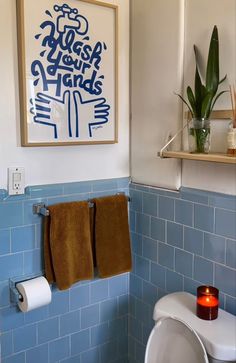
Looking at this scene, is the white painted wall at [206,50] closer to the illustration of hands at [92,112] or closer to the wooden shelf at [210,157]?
the wooden shelf at [210,157]

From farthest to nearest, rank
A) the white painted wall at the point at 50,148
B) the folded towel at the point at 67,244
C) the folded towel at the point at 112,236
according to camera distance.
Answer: the folded towel at the point at 112,236 → the folded towel at the point at 67,244 → the white painted wall at the point at 50,148

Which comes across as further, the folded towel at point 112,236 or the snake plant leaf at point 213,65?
the folded towel at point 112,236

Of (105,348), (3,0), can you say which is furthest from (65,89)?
(105,348)

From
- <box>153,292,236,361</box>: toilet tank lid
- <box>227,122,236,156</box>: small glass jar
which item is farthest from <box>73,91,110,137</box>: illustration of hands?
<box>153,292,236,361</box>: toilet tank lid

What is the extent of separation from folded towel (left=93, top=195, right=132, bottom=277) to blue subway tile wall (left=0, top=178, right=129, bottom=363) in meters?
0.07

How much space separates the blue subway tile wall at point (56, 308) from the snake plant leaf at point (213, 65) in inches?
28.1

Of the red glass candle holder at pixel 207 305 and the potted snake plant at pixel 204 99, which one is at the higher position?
the potted snake plant at pixel 204 99

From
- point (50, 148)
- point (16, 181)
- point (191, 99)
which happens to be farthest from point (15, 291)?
point (191, 99)

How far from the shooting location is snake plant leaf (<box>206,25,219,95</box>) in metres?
1.47

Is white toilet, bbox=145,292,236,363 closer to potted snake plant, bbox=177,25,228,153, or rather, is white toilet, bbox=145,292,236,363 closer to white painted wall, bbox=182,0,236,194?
white painted wall, bbox=182,0,236,194

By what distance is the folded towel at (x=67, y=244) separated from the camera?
5.66 ft

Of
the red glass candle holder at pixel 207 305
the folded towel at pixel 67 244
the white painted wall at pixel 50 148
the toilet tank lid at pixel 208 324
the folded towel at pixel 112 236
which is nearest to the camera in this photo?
the toilet tank lid at pixel 208 324

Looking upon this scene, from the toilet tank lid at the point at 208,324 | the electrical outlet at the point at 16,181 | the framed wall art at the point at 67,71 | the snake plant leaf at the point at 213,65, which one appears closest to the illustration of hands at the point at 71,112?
the framed wall art at the point at 67,71

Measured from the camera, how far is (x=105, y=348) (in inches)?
80.2
